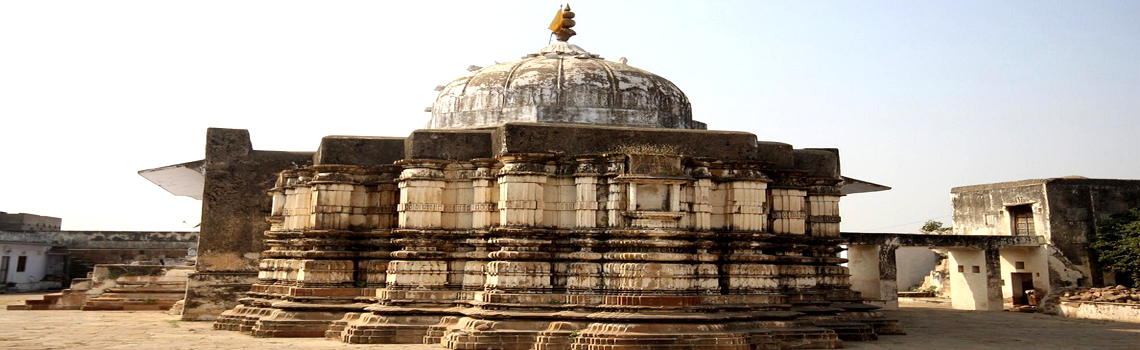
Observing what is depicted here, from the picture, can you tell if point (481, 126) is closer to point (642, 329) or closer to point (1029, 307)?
point (642, 329)

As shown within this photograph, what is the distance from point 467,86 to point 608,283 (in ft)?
19.1

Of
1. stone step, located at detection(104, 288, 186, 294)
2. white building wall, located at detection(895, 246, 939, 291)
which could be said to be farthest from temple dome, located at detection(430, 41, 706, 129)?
white building wall, located at detection(895, 246, 939, 291)

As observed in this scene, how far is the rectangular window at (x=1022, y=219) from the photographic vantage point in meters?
28.5

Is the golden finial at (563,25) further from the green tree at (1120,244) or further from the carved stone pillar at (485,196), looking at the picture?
the green tree at (1120,244)

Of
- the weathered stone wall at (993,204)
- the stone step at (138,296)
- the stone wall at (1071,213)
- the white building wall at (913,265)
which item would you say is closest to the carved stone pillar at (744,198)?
the stone step at (138,296)

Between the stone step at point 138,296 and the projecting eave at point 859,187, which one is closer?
the projecting eave at point 859,187

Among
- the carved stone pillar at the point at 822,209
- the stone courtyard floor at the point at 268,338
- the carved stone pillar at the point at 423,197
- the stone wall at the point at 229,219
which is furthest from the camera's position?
the stone wall at the point at 229,219

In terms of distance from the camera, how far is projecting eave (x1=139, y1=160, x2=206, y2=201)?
19.1 meters

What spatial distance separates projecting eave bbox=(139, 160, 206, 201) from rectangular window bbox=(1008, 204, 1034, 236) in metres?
23.0

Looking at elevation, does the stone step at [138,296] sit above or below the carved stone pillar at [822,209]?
below

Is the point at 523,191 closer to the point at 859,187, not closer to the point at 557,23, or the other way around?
the point at 557,23

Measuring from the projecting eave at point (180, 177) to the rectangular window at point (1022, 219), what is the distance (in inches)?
906

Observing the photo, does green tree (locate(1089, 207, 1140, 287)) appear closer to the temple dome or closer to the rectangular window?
the rectangular window

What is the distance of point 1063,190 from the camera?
27.8 metres
